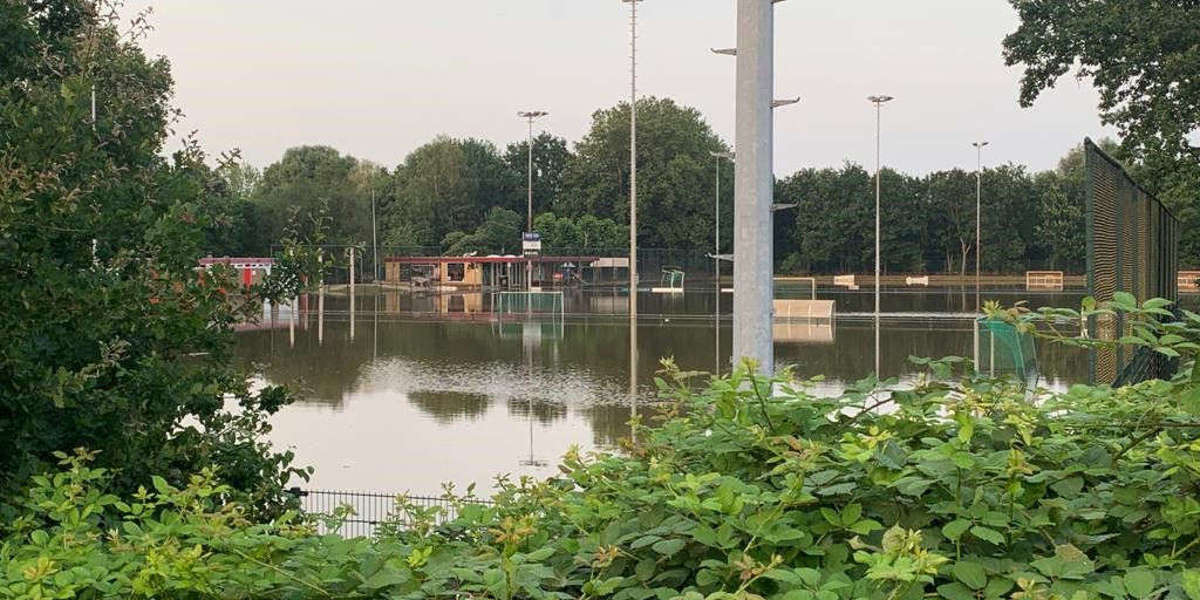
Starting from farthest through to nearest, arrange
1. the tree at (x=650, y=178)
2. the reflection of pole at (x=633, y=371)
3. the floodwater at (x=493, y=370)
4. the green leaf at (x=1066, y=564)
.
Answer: the tree at (x=650, y=178) → the reflection of pole at (x=633, y=371) → the floodwater at (x=493, y=370) → the green leaf at (x=1066, y=564)

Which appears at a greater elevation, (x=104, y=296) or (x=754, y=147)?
(x=754, y=147)

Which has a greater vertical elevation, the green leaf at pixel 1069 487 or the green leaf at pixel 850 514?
the green leaf at pixel 1069 487

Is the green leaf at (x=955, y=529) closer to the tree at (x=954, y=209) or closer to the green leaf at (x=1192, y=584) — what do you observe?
the green leaf at (x=1192, y=584)

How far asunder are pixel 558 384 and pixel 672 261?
210ft

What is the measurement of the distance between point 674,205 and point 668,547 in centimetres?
8580

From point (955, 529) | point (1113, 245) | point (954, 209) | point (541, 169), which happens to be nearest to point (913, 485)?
point (955, 529)

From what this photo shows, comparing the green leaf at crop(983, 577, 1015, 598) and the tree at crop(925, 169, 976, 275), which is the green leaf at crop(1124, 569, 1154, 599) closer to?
the green leaf at crop(983, 577, 1015, 598)

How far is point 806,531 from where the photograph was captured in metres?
2.60

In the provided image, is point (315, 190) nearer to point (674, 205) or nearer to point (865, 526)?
point (674, 205)

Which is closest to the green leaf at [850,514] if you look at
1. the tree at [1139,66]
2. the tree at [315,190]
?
the tree at [1139,66]

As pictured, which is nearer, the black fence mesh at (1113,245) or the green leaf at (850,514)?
the green leaf at (850,514)

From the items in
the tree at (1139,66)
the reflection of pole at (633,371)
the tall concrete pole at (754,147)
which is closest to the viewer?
the tall concrete pole at (754,147)

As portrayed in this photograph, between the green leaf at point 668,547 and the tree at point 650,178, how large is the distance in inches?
3325

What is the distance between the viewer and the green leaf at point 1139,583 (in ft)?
7.31
